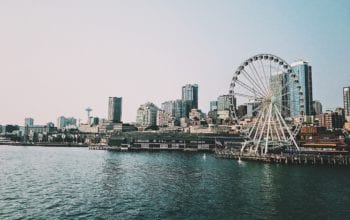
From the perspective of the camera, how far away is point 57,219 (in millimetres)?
36688

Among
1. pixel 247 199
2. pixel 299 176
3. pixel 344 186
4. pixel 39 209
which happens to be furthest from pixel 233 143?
pixel 39 209

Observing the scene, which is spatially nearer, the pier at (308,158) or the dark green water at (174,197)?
the dark green water at (174,197)

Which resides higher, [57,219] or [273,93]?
[273,93]

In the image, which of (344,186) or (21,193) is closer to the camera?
(21,193)

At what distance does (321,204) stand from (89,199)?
33.8 meters

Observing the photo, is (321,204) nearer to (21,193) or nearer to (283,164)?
(21,193)

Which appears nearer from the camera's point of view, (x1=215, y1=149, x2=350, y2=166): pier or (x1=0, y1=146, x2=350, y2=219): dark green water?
(x1=0, y1=146, x2=350, y2=219): dark green water

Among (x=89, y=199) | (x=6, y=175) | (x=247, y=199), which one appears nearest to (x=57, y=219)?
(x=89, y=199)

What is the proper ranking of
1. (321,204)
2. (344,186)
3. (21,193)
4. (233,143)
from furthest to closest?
(233,143) → (344,186) → (21,193) → (321,204)

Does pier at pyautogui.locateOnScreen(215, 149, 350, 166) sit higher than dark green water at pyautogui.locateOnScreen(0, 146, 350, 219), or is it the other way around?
pier at pyautogui.locateOnScreen(215, 149, 350, 166)

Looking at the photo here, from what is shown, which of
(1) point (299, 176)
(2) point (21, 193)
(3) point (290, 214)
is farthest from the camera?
(1) point (299, 176)

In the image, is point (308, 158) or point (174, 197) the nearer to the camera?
point (174, 197)

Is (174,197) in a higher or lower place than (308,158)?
lower

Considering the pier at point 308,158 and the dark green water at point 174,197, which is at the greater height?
the pier at point 308,158
